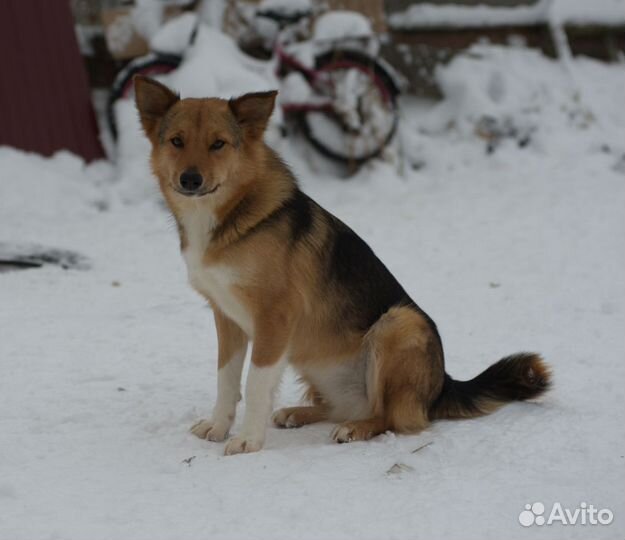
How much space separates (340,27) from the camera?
877 centimetres

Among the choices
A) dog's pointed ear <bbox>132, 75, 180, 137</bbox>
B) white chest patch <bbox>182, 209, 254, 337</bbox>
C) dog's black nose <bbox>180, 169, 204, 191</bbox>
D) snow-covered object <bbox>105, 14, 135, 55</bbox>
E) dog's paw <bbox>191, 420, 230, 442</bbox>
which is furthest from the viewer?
snow-covered object <bbox>105, 14, 135, 55</bbox>

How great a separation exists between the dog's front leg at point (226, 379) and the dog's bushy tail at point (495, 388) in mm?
928

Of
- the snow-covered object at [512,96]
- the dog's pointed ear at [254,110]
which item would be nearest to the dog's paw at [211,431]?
the dog's pointed ear at [254,110]

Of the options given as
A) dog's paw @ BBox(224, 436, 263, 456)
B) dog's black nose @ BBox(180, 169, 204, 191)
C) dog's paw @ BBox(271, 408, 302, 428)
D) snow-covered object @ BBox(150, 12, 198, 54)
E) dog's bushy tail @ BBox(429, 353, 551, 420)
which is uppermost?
snow-covered object @ BBox(150, 12, 198, 54)

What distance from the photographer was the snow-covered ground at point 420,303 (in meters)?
2.85

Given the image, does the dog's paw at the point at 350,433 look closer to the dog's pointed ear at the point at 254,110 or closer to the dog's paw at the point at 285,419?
the dog's paw at the point at 285,419

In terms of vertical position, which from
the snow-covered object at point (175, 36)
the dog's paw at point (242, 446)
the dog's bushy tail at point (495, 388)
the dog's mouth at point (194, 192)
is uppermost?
the snow-covered object at point (175, 36)

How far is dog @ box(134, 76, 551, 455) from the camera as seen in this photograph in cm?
340

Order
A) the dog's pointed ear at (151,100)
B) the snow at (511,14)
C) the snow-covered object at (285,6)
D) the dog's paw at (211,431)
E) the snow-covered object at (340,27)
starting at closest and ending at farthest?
the dog's pointed ear at (151,100)
the dog's paw at (211,431)
the snow-covered object at (285,6)
the snow-covered object at (340,27)
the snow at (511,14)

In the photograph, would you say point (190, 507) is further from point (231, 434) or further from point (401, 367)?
point (401, 367)

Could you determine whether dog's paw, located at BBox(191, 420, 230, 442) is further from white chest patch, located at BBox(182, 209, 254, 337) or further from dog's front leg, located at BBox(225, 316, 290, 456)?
white chest patch, located at BBox(182, 209, 254, 337)

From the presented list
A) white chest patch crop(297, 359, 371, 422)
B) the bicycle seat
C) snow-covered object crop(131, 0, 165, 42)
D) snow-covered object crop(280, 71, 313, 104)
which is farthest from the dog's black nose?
snow-covered object crop(131, 0, 165, 42)

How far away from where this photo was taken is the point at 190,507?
9.24 ft

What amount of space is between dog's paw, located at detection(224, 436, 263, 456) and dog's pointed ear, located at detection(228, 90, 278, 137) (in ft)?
4.34
